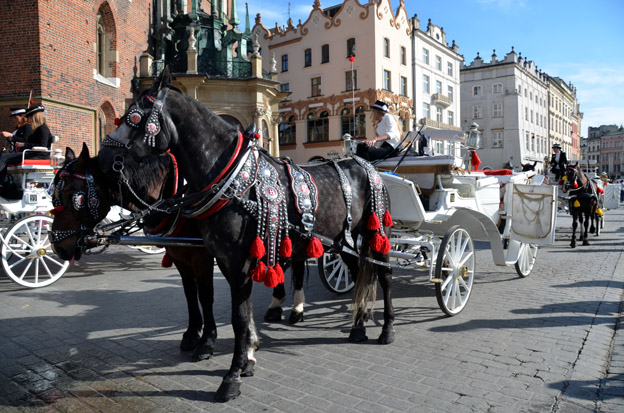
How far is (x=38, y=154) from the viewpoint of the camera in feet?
24.1

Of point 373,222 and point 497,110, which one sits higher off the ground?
point 497,110

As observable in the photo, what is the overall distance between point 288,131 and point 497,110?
30.6 metres

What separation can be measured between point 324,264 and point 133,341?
2746mm

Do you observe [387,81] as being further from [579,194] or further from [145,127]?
[145,127]

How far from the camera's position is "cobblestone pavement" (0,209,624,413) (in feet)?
11.1

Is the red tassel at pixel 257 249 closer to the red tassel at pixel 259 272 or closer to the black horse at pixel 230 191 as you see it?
the black horse at pixel 230 191

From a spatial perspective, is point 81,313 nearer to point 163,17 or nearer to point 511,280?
point 511,280

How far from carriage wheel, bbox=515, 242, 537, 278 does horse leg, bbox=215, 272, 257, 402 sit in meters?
5.41

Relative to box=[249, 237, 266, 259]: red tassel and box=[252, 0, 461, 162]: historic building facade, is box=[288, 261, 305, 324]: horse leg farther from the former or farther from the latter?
box=[252, 0, 461, 162]: historic building facade

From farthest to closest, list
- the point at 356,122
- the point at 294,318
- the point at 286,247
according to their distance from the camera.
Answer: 1. the point at 356,122
2. the point at 294,318
3. the point at 286,247

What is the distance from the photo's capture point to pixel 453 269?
5.52 m

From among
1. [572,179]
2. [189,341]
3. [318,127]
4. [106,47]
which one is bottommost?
[189,341]

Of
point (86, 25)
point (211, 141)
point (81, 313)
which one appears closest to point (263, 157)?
point (211, 141)

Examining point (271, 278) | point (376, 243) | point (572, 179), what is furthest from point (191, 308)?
point (572, 179)
